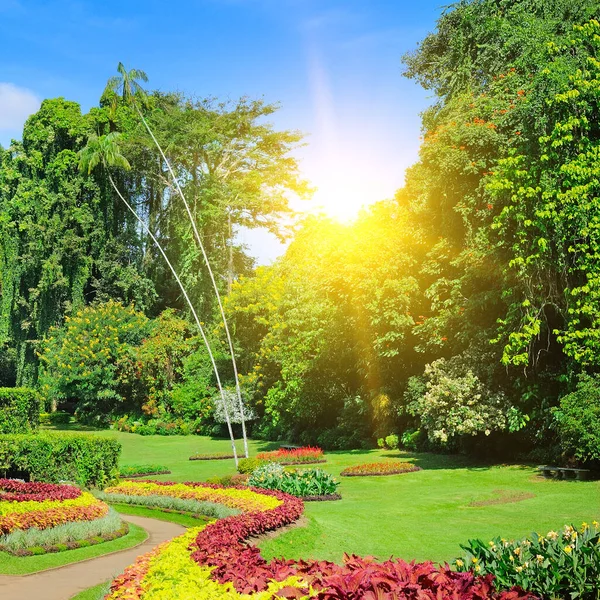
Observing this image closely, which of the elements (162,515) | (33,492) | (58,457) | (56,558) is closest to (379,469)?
(162,515)

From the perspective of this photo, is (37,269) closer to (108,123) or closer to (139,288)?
(139,288)

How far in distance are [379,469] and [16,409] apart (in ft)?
41.7

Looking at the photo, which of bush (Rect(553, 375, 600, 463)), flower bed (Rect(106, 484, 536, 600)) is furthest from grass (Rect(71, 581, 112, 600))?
bush (Rect(553, 375, 600, 463))

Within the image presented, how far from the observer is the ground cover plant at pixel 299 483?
1752 cm

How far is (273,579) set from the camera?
7051 millimetres

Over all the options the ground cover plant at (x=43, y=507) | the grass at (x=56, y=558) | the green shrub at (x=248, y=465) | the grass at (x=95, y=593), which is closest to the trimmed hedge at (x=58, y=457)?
the ground cover plant at (x=43, y=507)

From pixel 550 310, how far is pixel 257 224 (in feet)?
96.7

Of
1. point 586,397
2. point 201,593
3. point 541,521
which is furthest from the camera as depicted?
point 586,397

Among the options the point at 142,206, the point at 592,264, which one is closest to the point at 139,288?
→ the point at 142,206

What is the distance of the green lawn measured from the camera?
39.9 feet

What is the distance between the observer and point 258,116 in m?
49.7

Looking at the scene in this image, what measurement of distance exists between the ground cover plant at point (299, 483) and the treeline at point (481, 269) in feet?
21.9

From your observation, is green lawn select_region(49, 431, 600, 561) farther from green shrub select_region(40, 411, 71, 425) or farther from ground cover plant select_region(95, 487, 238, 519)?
green shrub select_region(40, 411, 71, 425)

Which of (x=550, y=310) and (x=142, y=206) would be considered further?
(x=142, y=206)
